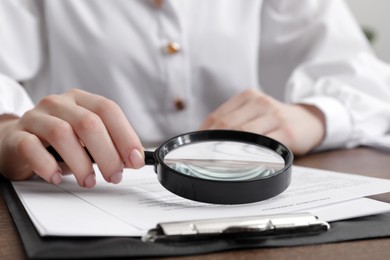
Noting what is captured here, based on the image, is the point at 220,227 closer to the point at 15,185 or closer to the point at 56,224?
the point at 56,224

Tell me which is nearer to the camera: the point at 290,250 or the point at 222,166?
the point at 290,250

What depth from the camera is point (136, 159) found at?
0.52m

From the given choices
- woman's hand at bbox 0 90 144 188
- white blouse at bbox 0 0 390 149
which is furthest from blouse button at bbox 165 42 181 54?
woman's hand at bbox 0 90 144 188

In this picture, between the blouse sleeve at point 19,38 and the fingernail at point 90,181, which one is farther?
the blouse sleeve at point 19,38

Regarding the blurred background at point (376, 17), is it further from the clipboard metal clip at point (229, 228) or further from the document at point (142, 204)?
the clipboard metal clip at point (229, 228)

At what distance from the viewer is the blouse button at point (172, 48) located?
1009 mm

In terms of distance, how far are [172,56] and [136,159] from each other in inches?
20.8

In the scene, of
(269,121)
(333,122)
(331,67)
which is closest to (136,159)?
(269,121)

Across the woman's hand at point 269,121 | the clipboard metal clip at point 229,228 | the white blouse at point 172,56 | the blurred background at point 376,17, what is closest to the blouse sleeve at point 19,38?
the white blouse at point 172,56

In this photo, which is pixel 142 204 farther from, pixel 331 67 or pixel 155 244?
pixel 331 67

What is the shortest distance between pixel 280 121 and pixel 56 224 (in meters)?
0.44

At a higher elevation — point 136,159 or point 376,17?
point 136,159

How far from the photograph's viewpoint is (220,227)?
0.41m

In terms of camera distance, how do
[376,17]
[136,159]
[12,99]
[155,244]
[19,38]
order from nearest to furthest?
[155,244] < [136,159] < [12,99] < [19,38] < [376,17]
